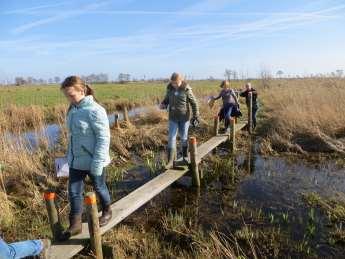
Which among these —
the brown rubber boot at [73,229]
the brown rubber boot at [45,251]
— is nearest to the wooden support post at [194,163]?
the brown rubber boot at [73,229]

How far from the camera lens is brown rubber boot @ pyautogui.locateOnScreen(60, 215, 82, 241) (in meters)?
4.13

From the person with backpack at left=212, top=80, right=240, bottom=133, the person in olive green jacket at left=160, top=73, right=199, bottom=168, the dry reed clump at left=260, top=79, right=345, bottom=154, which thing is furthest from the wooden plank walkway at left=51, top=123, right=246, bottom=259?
the dry reed clump at left=260, top=79, right=345, bottom=154

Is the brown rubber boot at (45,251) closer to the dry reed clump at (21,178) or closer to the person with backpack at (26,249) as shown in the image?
the person with backpack at (26,249)

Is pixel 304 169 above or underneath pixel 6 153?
underneath

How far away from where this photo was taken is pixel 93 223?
3.97 metres

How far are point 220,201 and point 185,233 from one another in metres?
1.51

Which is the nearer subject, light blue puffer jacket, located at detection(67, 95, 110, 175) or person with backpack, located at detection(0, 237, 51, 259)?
person with backpack, located at detection(0, 237, 51, 259)

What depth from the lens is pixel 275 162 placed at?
9.03 metres

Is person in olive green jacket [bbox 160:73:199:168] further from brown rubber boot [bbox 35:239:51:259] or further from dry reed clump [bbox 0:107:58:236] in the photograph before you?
brown rubber boot [bbox 35:239:51:259]

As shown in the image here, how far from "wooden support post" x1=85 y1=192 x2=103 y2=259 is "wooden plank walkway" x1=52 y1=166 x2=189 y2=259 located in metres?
0.14

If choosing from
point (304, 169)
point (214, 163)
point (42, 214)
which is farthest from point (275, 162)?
point (42, 214)

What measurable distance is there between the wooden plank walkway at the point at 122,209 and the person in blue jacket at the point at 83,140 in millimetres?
139

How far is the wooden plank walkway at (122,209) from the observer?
391cm

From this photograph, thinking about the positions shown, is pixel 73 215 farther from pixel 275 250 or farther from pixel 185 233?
pixel 275 250
